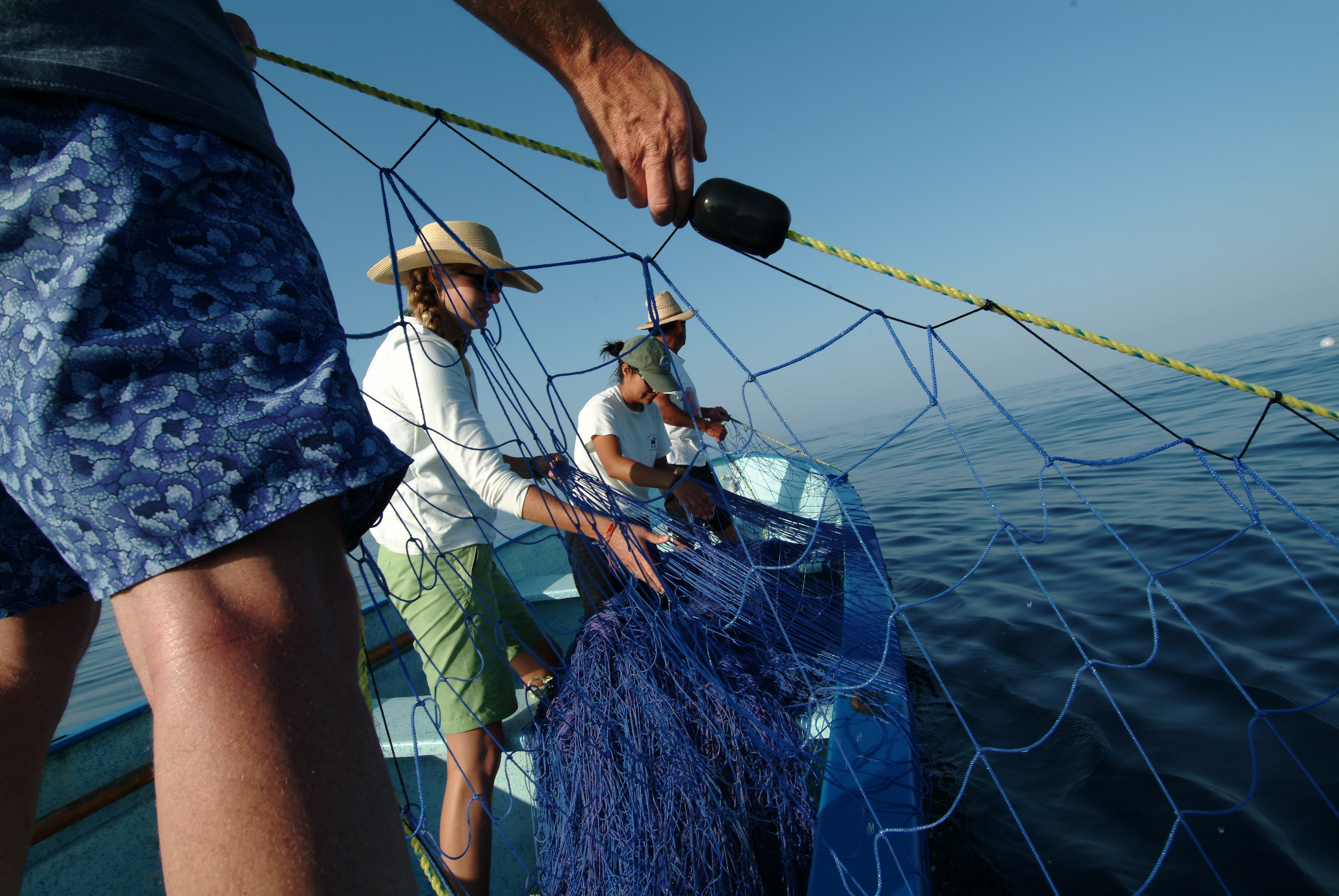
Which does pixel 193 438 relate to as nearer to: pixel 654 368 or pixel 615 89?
pixel 615 89

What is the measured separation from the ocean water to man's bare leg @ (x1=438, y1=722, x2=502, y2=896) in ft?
4.54

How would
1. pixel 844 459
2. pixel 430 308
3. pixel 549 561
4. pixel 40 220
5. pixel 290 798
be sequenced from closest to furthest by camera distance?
1. pixel 290 798
2. pixel 40 220
3. pixel 430 308
4. pixel 549 561
5. pixel 844 459

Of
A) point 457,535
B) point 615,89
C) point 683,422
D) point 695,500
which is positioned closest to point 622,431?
point 695,500

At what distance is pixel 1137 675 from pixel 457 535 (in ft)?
10.3

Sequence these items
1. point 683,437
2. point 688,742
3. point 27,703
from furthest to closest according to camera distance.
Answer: point 683,437 < point 688,742 < point 27,703

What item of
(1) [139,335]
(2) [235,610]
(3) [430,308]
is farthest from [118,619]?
(3) [430,308]

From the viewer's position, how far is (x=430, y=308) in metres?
2.47

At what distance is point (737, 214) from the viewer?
1.19 meters

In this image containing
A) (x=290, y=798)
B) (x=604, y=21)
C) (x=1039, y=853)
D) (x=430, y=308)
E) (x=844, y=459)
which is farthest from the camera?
(x=844, y=459)

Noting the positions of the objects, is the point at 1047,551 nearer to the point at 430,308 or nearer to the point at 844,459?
the point at 430,308

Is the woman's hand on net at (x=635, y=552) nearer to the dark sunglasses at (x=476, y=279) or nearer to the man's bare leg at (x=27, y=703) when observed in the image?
the dark sunglasses at (x=476, y=279)

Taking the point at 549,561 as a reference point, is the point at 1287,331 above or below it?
below

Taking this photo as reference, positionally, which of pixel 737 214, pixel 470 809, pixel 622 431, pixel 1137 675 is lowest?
pixel 1137 675

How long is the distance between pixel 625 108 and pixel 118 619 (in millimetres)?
961
